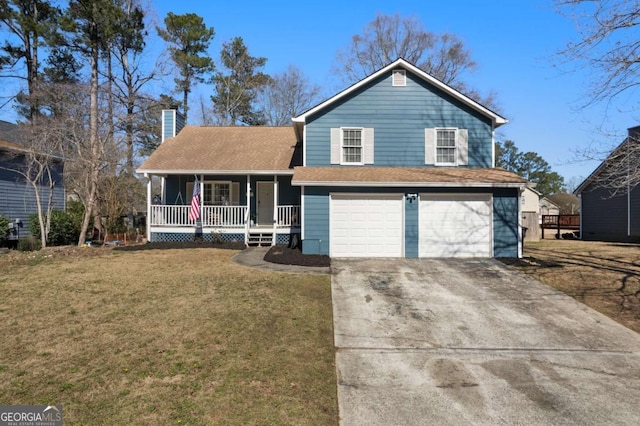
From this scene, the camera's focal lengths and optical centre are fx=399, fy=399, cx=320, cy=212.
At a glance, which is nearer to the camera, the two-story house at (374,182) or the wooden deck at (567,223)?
the two-story house at (374,182)

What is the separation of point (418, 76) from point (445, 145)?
8.71ft

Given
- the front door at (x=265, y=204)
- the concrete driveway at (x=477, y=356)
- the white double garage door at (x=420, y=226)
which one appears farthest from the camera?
the front door at (x=265, y=204)

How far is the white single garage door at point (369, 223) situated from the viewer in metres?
13.0

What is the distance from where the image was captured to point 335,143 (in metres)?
14.2

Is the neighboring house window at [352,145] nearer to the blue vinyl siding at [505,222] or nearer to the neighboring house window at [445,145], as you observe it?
the neighboring house window at [445,145]

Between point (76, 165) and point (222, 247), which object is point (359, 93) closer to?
point (222, 247)

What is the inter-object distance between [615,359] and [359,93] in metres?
11.1

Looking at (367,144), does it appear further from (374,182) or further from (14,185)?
(14,185)

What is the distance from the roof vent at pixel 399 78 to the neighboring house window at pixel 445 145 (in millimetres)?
2151

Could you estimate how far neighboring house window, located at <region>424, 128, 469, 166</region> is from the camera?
46.7 ft

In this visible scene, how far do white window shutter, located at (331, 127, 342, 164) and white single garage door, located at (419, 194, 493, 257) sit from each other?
132 inches

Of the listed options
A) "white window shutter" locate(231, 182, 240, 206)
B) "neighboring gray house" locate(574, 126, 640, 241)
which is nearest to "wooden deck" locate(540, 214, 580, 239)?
"neighboring gray house" locate(574, 126, 640, 241)

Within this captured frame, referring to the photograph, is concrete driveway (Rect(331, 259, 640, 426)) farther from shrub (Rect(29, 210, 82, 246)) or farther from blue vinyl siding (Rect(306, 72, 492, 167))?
shrub (Rect(29, 210, 82, 246))

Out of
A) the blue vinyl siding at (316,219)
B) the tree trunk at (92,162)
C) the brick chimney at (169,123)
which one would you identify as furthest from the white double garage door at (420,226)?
the brick chimney at (169,123)
